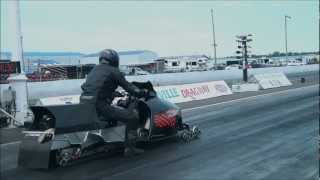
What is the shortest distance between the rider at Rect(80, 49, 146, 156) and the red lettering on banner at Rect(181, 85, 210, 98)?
1527 centimetres

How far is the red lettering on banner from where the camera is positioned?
24802 mm

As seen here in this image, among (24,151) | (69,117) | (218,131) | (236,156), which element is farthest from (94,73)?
(218,131)

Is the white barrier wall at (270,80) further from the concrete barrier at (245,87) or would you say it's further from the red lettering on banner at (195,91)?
the red lettering on banner at (195,91)

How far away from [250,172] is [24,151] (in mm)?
3550

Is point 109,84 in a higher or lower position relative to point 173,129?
higher

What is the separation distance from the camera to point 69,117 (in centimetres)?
849

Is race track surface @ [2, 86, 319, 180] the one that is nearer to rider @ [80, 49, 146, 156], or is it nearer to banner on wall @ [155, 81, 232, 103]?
rider @ [80, 49, 146, 156]

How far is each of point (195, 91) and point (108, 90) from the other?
55.1 feet

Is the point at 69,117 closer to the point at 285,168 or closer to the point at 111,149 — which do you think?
the point at 111,149

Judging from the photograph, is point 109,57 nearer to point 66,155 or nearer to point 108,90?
point 108,90

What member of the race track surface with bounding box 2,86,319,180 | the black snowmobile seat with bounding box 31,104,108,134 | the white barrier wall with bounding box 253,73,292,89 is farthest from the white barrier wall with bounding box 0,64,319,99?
the black snowmobile seat with bounding box 31,104,108,134

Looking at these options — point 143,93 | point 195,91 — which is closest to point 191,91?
point 195,91

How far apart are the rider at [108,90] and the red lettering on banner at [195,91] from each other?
15.3 m

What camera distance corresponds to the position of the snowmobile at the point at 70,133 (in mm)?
8336
